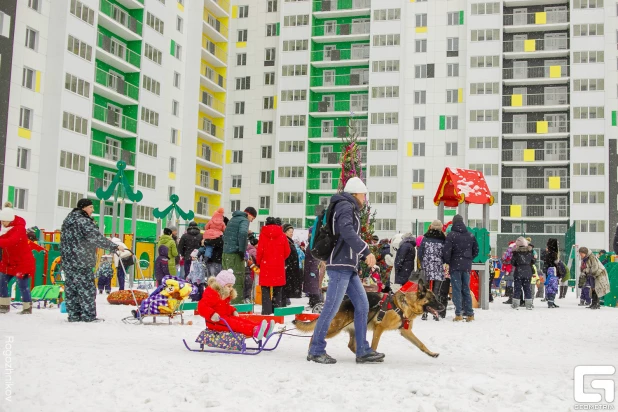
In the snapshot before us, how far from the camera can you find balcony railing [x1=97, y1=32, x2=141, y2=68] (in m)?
46.8

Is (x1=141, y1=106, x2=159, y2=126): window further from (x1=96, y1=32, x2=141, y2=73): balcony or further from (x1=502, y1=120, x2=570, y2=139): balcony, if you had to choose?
(x1=502, y1=120, x2=570, y2=139): balcony

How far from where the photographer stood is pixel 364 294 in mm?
7844

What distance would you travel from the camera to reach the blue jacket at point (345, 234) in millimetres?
7547

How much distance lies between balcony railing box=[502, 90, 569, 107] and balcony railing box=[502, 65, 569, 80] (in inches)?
57.3

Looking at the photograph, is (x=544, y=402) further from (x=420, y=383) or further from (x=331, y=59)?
(x=331, y=59)

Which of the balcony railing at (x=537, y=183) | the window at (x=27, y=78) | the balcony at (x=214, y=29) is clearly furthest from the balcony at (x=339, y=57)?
the window at (x=27, y=78)

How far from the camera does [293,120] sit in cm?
6284

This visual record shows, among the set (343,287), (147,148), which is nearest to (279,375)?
(343,287)

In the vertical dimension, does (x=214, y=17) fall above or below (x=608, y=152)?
above

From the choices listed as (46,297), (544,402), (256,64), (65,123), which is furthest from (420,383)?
(256,64)

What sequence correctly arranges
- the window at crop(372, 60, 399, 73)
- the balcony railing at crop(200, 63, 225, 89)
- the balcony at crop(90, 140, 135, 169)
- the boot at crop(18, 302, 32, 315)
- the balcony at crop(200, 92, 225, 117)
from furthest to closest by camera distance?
the balcony railing at crop(200, 63, 225, 89) < the balcony at crop(200, 92, 225, 117) < the window at crop(372, 60, 399, 73) < the balcony at crop(90, 140, 135, 169) < the boot at crop(18, 302, 32, 315)

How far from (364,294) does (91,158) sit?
39.5 metres

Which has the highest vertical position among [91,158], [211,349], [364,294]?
[91,158]

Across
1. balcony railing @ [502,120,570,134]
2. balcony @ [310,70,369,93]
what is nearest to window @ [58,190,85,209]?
balcony @ [310,70,369,93]
